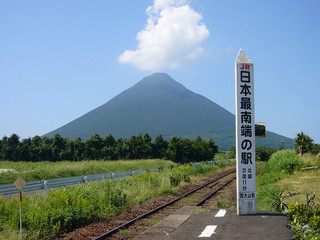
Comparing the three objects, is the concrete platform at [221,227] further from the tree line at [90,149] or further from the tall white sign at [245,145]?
the tree line at [90,149]

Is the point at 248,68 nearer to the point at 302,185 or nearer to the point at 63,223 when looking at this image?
the point at 63,223

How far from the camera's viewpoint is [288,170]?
23.6 meters

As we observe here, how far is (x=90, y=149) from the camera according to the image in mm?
49250

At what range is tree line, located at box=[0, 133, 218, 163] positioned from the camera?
162ft

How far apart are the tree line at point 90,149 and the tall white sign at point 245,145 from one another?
39.4 meters

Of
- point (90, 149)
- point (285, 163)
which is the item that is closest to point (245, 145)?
point (285, 163)

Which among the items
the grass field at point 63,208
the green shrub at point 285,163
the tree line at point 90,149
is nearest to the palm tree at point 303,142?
the green shrub at point 285,163

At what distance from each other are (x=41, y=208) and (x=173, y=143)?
148 ft

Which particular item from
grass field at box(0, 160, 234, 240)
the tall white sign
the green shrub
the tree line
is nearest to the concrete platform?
the tall white sign

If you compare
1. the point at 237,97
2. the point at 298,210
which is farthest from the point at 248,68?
the point at 298,210

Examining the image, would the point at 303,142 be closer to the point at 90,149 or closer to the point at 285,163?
the point at 285,163

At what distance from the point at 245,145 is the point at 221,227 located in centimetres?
279

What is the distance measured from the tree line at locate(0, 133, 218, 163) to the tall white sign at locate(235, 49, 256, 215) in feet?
129

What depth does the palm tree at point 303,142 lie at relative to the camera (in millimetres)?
36625
